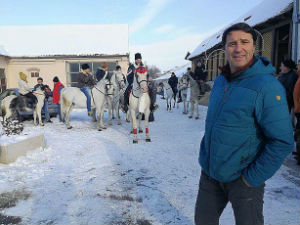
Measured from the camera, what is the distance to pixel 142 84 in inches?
234

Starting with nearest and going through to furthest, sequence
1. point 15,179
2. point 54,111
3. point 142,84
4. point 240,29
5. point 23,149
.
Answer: point 240,29 → point 15,179 → point 23,149 → point 142,84 → point 54,111

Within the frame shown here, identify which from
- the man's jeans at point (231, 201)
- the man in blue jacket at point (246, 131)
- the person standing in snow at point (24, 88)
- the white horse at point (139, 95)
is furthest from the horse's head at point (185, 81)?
the man's jeans at point (231, 201)

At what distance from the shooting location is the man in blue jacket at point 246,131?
137cm

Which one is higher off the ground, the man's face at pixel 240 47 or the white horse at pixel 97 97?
the man's face at pixel 240 47

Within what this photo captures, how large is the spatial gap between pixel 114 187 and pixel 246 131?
2.85 m

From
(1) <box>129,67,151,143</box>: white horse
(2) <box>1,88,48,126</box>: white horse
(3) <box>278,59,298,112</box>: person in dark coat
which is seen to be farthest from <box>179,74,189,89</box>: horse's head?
(2) <box>1,88,48,126</box>: white horse

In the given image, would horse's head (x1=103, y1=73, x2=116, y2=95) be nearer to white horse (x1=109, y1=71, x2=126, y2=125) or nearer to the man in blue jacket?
white horse (x1=109, y1=71, x2=126, y2=125)

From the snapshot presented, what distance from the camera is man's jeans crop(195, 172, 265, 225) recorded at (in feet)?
4.89

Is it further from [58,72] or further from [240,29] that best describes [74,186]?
[58,72]

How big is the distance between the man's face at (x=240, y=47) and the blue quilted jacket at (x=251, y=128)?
79mm

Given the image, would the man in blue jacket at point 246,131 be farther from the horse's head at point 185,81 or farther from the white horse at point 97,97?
the horse's head at point 185,81

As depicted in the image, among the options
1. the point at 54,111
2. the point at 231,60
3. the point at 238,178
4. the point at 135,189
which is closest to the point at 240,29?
the point at 231,60

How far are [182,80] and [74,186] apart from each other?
9391 mm

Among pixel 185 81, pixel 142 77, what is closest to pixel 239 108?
pixel 142 77
